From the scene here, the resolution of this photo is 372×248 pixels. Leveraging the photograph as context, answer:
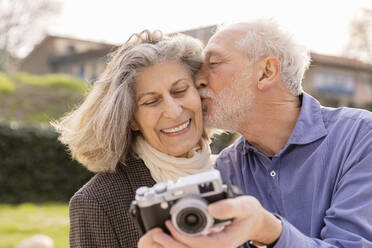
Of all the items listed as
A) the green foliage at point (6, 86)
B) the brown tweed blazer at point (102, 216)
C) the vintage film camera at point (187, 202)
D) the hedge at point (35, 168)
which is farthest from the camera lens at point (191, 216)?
the green foliage at point (6, 86)

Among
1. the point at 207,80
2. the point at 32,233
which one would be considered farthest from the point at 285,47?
the point at 32,233

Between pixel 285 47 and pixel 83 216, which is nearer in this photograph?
pixel 83 216

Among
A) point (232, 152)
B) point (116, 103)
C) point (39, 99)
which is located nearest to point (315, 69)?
point (39, 99)

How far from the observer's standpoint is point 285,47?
8.36 ft

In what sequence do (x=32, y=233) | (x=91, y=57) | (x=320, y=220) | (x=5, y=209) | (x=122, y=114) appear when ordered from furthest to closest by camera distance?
(x=91, y=57)
(x=5, y=209)
(x=32, y=233)
(x=122, y=114)
(x=320, y=220)

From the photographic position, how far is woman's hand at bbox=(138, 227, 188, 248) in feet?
5.01

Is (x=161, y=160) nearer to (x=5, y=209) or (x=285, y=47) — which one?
(x=285, y=47)

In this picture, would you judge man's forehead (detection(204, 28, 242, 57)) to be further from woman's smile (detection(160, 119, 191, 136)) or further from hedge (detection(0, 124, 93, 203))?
hedge (detection(0, 124, 93, 203))

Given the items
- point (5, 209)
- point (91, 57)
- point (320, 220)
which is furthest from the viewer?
point (91, 57)

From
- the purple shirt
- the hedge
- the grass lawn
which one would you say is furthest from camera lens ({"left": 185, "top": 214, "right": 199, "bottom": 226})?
the hedge

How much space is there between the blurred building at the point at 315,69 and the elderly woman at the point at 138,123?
14143 mm

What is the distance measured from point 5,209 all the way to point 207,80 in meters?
8.25

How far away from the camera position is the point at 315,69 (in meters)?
23.7

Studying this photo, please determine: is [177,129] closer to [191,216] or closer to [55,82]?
[191,216]
